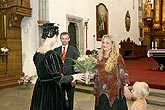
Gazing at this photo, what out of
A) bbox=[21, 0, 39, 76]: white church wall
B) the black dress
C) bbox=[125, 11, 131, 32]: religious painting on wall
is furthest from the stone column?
the black dress

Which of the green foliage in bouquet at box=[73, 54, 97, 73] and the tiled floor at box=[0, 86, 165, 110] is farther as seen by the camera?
the tiled floor at box=[0, 86, 165, 110]

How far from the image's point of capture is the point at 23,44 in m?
8.38

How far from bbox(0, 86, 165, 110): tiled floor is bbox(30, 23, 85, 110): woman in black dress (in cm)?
246

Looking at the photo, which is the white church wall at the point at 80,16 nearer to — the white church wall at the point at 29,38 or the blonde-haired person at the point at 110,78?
the white church wall at the point at 29,38

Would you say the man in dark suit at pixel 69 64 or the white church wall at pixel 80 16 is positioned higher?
the white church wall at pixel 80 16

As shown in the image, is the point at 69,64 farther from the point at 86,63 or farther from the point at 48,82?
the point at 48,82

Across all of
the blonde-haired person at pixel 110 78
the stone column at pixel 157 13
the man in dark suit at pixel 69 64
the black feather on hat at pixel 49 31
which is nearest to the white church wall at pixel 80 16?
the stone column at pixel 157 13

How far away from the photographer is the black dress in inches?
99.6

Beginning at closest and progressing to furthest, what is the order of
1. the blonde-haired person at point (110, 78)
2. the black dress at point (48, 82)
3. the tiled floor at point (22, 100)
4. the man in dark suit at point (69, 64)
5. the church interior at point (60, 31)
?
1. the black dress at point (48, 82)
2. the blonde-haired person at point (110, 78)
3. the man in dark suit at point (69, 64)
4. the tiled floor at point (22, 100)
5. the church interior at point (60, 31)

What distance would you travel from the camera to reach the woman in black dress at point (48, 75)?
99.7 inches

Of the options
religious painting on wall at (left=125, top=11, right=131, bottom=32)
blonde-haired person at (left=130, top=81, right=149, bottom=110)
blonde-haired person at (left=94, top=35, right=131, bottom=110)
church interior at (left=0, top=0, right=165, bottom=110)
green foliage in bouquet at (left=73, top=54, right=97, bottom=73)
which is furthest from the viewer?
religious painting on wall at (left=125, top=11, right=131, bottom=32)

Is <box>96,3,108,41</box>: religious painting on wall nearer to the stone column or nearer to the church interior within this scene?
the church interior

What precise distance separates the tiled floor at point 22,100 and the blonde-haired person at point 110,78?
204 centimetres

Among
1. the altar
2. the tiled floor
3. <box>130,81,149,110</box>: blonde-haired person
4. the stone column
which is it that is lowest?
the tiled floor
